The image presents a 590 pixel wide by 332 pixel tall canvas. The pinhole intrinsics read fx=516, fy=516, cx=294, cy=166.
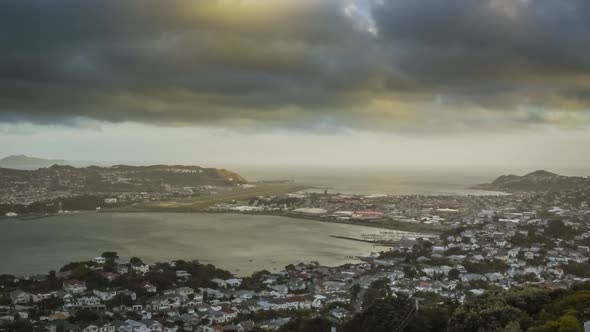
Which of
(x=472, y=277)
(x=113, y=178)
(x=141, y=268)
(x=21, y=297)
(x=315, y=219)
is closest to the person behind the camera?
(x=21, y=297)

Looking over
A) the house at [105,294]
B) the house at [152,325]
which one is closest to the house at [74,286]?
the house at [105,294]

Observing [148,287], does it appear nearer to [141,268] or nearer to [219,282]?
[219,282]

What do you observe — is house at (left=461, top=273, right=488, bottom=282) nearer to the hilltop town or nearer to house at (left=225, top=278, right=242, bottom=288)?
the hilltop town

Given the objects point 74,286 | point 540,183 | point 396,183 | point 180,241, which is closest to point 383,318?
point 74,286

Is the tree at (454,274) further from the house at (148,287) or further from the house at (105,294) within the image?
the house at (105,294)

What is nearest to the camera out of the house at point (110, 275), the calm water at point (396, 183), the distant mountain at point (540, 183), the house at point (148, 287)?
the house at point (148, 287)

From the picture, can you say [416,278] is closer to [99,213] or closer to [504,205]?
[504,205]

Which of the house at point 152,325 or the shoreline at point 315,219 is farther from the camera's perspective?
the shoreline at point 315,219
